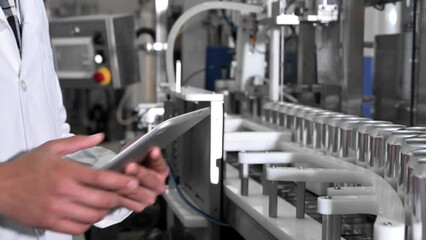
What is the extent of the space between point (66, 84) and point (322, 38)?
134 cm

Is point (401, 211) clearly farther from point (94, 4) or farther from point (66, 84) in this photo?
point (94, 4)

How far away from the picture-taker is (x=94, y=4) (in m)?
5.79

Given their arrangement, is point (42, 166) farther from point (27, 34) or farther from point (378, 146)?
point (378, 146)

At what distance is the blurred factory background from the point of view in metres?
0.98

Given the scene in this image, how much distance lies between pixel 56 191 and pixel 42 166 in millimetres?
39

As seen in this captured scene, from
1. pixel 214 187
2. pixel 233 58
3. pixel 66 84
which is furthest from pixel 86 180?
pixel 66 84

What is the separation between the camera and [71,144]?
0.75 metres

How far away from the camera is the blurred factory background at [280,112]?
3.21 ft

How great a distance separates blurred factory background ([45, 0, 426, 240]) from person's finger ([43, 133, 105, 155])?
331 millimetres

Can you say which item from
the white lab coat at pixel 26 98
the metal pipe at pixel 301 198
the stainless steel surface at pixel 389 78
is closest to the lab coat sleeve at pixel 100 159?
the white lab coat at pixel 26 98

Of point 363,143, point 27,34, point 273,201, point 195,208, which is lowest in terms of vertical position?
point 195,208

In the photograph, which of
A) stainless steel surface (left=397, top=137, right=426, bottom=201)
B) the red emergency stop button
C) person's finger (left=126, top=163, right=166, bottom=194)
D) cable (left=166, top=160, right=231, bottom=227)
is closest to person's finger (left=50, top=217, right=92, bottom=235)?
person's finger (left=126, top=163, right=166, bottom=194)

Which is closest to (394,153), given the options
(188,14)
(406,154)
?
(406,154)

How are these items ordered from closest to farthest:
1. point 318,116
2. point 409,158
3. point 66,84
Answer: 1. point 409,158
2. point 318,116
3. point 66,84
